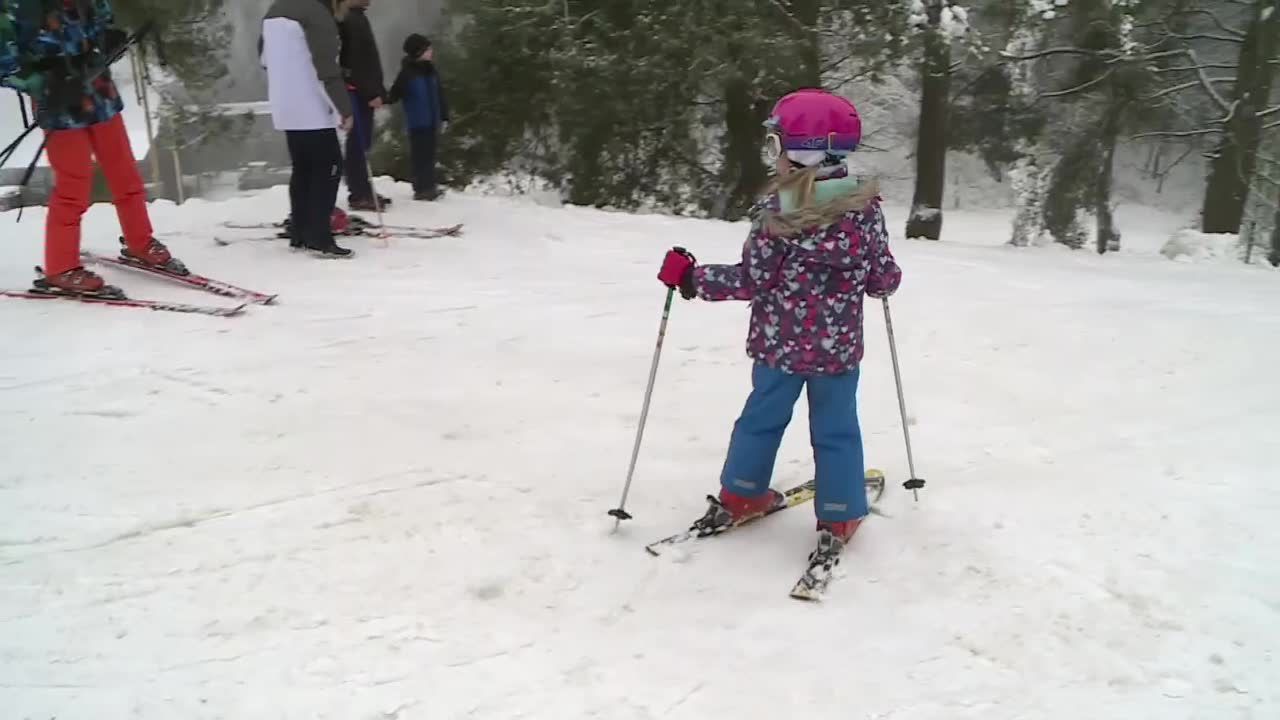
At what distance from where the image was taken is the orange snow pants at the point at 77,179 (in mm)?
4320

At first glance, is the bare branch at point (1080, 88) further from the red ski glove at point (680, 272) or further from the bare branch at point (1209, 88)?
the red ski glove at point (680, 272)

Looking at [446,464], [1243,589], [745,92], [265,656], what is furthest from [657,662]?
[745,92]

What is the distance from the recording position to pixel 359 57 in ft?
21.5

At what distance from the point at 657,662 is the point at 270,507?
135cm

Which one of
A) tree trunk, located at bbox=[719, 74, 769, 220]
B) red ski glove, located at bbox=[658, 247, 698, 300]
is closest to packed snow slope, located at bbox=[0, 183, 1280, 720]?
red ski glove, located at bbox=[658, 247, 698, 300]

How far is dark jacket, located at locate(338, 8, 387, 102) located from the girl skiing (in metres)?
4.74

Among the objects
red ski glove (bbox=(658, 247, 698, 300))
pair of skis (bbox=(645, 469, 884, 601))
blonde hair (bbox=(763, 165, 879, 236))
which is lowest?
pair of skis (bbox=(645, 469, 884, 601))

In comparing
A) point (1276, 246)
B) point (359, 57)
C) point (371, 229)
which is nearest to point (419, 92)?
point (359, 57)

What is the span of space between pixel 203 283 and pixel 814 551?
3675mm

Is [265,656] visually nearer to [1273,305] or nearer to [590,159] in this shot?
[1273,305]

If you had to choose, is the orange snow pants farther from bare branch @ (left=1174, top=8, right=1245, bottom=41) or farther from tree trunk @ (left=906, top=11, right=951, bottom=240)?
bare branch @ (left=1174, top=8, right=1245, bottom=41)

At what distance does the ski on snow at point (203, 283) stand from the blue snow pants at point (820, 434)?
3084 mm

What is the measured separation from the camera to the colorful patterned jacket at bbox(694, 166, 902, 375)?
248 cm

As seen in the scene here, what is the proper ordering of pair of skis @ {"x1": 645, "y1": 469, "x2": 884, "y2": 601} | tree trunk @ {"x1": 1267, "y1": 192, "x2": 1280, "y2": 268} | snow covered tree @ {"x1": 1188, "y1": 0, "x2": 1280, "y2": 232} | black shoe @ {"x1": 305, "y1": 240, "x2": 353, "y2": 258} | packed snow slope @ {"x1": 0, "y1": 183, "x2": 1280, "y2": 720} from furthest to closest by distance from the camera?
tree trunk @ {"x1": 1267, "y1": 192, "x2": 1280, "y2": 268}, snow covered tree @ {"x1": 1188, "y1": 0, "x2": 1280, "y2": 232}, black shoe @ {"x1": 305, "y1": 240, "x2": 353, "y2": 258}, pair of skis @ {"x1": 645, "y1": 469, "x2": 884, "y2": 601}, packed snow slope @ {"x1": 0, "y1": 183, "x2": 1280, "y2": 720}
